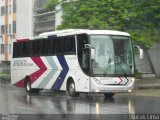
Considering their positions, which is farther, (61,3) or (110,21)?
(61,3)

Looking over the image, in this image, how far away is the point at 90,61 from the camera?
83.3 feet

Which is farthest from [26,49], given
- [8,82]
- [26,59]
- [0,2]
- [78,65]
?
[0,2]

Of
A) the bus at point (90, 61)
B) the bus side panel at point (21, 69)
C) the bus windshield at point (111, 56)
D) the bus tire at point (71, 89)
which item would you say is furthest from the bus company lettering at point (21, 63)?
the bus windshield at point (111, 56)

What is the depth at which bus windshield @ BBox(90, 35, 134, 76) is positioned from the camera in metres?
25.5

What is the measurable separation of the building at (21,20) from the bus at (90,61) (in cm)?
4141

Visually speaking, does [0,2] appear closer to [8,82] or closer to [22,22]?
[22,22]

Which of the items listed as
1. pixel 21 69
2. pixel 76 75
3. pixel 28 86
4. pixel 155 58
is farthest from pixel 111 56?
pixel 155 58

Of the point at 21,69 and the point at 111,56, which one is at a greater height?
the point at 111,56

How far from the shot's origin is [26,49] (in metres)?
32.6

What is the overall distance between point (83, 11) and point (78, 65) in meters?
13.7

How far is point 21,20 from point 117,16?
46.0 m

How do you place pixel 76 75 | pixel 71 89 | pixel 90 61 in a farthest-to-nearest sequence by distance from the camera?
pixel 71 89, pixel 76 75, pixel 90 61

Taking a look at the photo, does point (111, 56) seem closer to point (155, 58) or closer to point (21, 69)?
point (21, 69)

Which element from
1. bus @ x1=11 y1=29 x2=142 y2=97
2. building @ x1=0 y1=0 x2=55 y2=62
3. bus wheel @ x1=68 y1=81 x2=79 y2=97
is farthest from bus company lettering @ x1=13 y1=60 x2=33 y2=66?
building @ x1=0 y1=0 x2=55 y2=62
